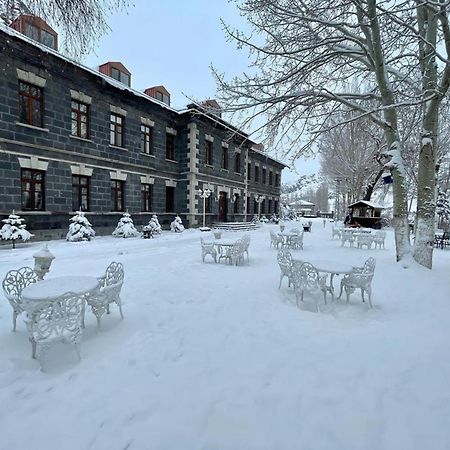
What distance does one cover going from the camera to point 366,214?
2141cm

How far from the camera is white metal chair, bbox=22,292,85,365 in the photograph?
2801mm

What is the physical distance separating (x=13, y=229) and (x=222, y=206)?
14898 mm

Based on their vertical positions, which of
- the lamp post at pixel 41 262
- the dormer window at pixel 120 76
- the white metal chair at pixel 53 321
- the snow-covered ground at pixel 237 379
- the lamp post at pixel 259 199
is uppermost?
the dormer window at pixel 120 76

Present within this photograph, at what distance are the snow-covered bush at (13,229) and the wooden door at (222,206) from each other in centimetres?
1412

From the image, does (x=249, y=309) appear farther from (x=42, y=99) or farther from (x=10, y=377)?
(x=42, y=99)

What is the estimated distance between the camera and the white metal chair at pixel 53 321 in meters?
2.80

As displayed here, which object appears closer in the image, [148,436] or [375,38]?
[148,436]

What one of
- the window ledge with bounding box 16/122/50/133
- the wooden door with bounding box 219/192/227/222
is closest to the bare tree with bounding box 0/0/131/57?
the window ledge with bounding box 16/122/50/133

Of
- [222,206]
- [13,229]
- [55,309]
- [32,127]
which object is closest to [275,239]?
[55,309]

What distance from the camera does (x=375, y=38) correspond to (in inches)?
245

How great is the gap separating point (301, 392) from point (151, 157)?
53.8ft

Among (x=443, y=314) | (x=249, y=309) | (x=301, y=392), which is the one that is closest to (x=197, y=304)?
(x=249, y=309)

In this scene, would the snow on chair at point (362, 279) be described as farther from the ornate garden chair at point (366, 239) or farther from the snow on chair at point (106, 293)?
the ornate garden chair at point (366, 239)

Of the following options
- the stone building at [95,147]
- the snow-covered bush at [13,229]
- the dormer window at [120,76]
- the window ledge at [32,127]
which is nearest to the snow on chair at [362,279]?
the stone building at [95,147]
